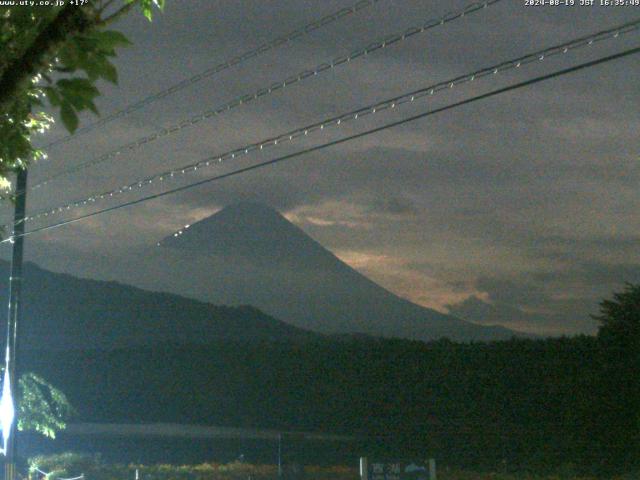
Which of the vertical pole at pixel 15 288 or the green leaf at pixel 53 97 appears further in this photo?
the vertical pole at pixel 15 288

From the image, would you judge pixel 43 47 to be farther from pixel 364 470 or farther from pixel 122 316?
pixel 122 316

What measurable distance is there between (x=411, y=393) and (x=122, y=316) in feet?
232

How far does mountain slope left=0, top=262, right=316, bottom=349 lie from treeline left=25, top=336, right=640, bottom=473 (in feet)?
129

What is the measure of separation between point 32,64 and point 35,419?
21541 millimetres

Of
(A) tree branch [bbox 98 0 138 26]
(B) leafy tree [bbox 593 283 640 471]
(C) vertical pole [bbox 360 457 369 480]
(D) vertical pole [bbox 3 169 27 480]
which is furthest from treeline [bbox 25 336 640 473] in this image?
(A) tree branch [bbox 98 0 138 26]

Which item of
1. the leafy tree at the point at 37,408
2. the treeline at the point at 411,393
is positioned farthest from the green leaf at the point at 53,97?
the treeline at the point at 411,393

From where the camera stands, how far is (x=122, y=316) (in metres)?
101

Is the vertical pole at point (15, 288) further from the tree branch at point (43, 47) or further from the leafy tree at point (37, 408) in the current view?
the tree branch at point (43, 47)

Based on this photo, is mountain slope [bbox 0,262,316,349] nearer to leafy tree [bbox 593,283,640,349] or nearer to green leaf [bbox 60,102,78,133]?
leafy tree [bbox 593,283,640,349]

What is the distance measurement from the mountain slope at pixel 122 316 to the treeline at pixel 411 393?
39.2 meters

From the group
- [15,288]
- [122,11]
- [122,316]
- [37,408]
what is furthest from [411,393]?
[122,316]

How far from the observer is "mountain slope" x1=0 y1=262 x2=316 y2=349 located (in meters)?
91.6

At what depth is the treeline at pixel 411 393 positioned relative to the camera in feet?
95.3

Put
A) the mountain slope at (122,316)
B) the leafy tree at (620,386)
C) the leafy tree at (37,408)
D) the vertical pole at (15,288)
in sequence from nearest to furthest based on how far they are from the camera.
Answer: the vertical pole at (15,288) → the leafy tree at (37,408) → the leafy tree at (620,386) → the mountain slope at (122,316)
